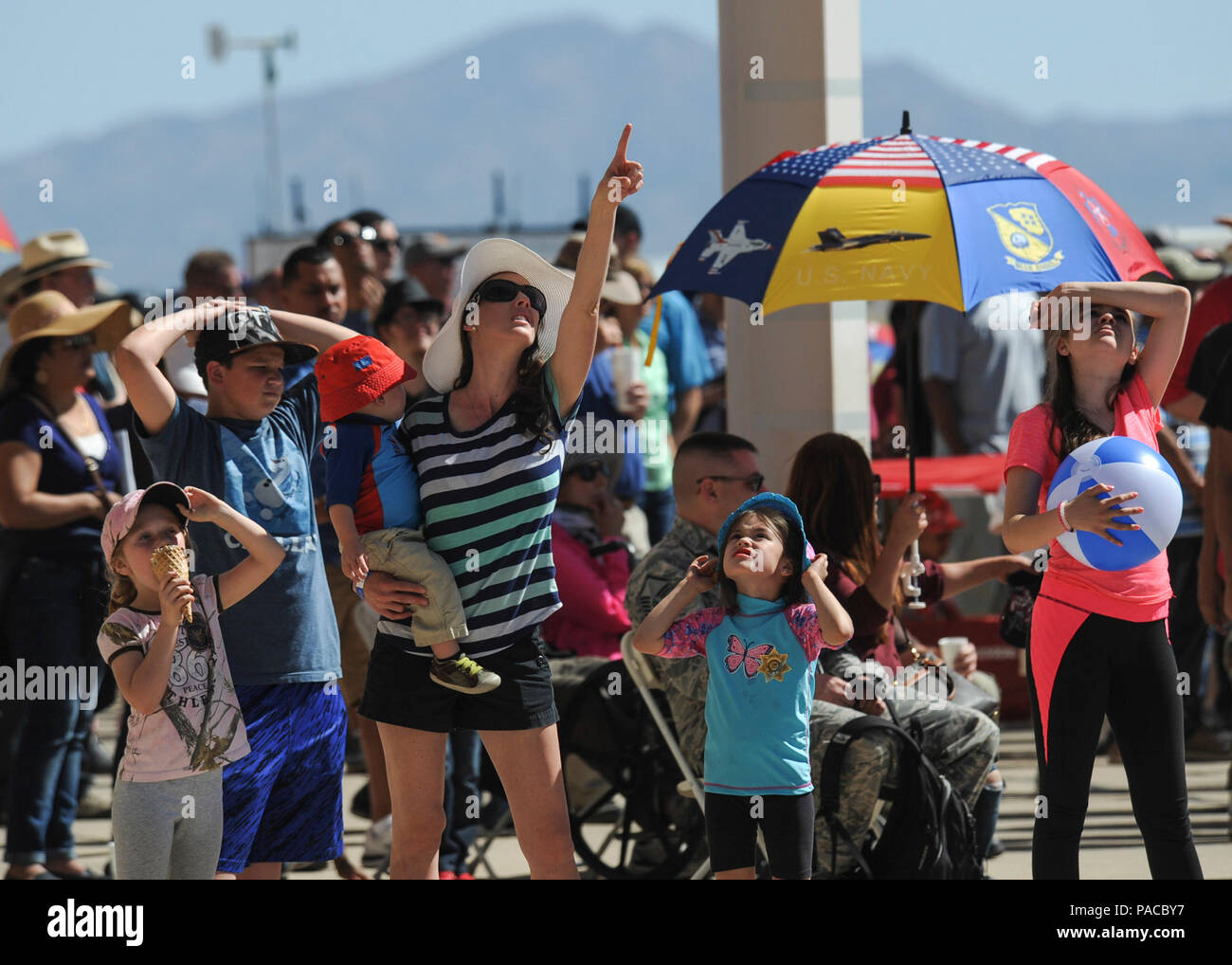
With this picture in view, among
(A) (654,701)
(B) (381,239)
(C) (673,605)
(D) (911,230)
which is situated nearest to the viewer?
(C) (673,605)

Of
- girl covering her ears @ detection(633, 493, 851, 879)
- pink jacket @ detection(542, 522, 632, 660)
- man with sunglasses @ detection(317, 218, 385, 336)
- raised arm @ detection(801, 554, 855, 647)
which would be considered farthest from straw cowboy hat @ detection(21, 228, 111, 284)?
raised arm @ detection(801, 554, 855, 647)

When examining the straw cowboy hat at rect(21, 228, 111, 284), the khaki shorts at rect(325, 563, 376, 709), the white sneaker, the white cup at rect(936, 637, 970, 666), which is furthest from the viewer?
the straw cowboy hat at rect(21, 228, 111, 284)

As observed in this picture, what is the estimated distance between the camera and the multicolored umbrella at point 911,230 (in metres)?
4.73

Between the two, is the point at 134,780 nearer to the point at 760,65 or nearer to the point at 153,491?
the point at 153,491

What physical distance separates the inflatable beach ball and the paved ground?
1.63 meters

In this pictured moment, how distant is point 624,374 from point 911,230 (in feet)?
7.79

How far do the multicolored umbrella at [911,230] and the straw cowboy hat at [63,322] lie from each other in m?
2.30

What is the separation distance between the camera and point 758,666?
14.3 ft

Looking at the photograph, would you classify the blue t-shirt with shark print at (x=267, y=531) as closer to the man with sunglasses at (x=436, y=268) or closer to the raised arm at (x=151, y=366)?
the raised arm at (x=151, y=366)

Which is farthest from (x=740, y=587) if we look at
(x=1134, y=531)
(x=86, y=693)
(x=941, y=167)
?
(x=86, y=693)

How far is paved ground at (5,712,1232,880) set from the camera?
229 inches

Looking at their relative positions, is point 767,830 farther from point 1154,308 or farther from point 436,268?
point 436,268

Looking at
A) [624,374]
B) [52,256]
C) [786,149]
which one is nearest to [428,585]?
[786,149]

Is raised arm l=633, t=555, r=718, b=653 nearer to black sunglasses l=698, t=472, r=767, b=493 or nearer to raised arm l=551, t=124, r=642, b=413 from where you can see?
raised arm l=551, t=124, r=642, b=413
